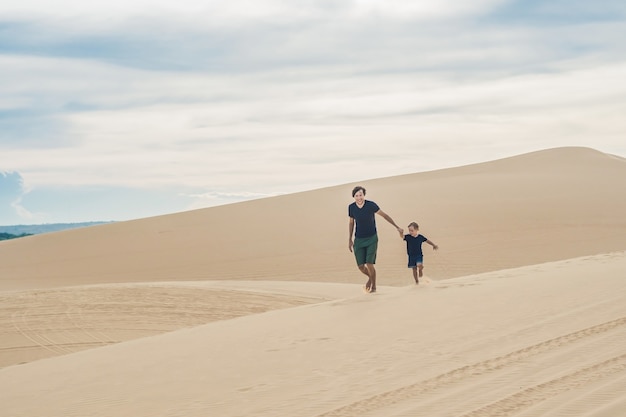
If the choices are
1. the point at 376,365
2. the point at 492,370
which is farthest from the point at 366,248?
the point at 492,370

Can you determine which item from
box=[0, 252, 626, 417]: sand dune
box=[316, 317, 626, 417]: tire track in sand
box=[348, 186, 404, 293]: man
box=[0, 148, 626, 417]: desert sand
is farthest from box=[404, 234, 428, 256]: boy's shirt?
box=[316, 317, 626, 417]: tire track in sand

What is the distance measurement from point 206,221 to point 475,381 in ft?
124

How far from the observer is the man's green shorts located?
11.4 meters

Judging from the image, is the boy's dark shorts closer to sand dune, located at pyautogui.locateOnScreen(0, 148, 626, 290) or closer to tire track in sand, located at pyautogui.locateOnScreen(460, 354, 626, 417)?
tire track in sand, located at pyautogui.locateOnScreen(460, 354, 626, 417)

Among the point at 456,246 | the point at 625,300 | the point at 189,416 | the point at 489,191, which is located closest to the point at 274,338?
the point at 189,416

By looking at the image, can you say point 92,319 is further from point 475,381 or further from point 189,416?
point 475,381

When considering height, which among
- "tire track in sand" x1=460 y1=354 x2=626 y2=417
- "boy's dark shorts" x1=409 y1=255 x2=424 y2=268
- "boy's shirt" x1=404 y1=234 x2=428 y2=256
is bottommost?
"tire track in sand" x1=460 y1=354 x2=626 y2=417

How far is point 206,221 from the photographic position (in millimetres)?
43000

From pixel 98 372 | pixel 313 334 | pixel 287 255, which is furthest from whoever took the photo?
pixel 287 255

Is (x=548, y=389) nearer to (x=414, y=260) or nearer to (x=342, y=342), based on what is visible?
(x=342, y=342)

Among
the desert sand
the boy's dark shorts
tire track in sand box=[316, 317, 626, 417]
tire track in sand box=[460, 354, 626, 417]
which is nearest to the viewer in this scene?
tire track in sand box=[460, 354, 626, 417]

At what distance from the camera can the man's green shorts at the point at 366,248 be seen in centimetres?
1139

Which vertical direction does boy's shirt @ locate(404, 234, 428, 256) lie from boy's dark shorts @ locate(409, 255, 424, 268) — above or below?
above

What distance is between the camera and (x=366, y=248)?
11.4 metres
